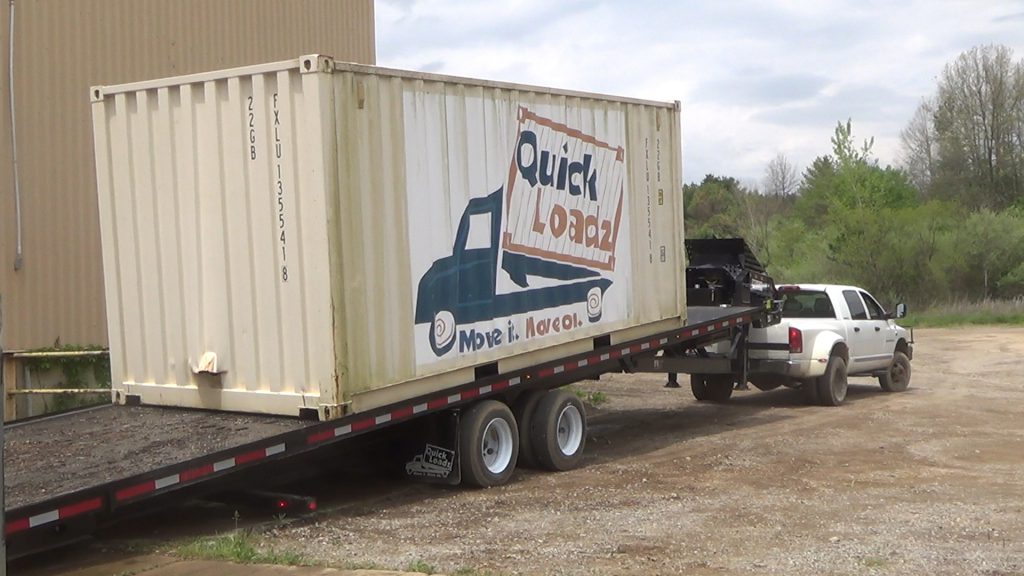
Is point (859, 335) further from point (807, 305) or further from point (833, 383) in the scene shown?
point (833, 383)

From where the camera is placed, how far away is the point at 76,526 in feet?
23.7

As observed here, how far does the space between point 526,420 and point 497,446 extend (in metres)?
0.58

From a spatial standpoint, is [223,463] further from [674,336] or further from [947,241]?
[947,241]

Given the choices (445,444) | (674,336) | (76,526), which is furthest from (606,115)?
(76,526)

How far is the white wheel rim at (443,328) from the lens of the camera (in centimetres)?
984

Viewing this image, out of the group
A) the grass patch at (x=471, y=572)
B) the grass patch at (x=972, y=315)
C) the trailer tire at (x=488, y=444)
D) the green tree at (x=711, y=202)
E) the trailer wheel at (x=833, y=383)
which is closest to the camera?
Answer: the grass patch at (x=471, y=572)

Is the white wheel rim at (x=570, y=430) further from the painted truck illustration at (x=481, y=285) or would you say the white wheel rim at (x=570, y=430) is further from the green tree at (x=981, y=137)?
the green tree at (x=981, y=137)

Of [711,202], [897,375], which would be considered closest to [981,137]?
[711,202]

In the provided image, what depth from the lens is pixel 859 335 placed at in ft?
54.9

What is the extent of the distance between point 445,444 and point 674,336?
4.27 m

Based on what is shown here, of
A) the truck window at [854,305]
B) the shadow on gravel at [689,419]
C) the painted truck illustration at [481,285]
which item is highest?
the painted truck illustration at [481,285]

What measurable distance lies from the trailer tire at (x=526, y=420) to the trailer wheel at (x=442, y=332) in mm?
1490

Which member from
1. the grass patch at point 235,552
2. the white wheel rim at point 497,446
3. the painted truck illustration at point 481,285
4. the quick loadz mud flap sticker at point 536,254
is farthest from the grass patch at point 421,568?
the white wheel rim at point 497,446

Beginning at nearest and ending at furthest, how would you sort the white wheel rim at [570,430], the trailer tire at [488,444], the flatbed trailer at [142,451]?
the flatbed trailer at [142,451] < the trailer tire at [488,444] < the white wheel rim at [570,430]
